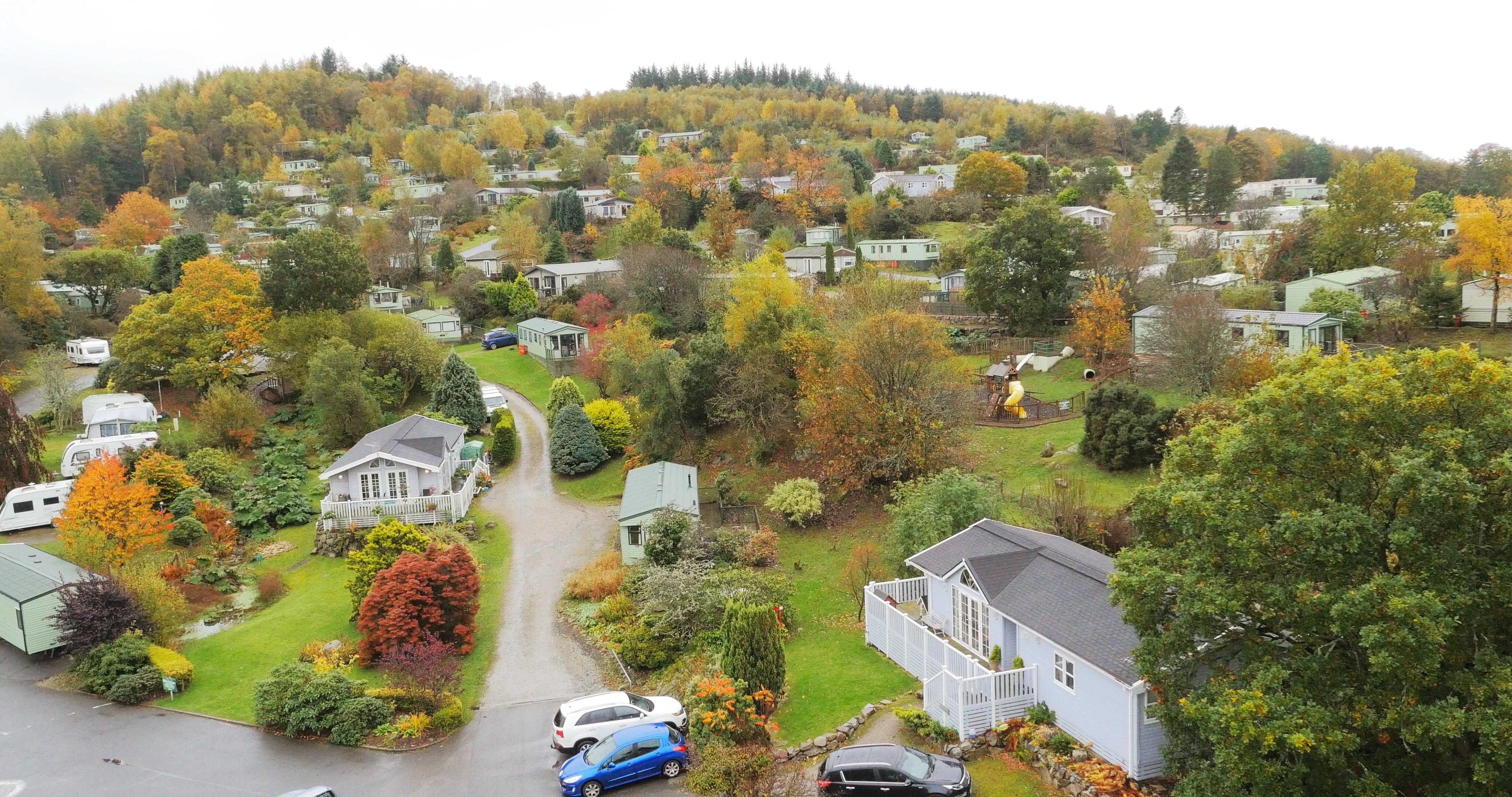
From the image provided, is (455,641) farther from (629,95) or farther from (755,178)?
(629,95)

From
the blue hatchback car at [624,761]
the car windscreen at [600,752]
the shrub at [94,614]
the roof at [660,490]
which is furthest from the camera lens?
the roof at [660,490]

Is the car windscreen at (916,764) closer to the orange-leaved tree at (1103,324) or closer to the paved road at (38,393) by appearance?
the orange-leaved tree at (1103,324)

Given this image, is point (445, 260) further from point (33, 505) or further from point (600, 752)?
point (600, 752)

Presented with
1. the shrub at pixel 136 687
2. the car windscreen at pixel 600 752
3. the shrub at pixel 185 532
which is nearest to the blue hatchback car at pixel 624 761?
the car windscreen at pixel 600 752

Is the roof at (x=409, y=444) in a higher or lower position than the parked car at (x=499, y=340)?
lower

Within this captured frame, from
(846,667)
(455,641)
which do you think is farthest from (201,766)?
(846,667)

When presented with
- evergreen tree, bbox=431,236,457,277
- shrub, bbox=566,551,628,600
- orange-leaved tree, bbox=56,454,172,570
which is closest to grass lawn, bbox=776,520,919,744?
shrub, bbox=566,551,628,600
